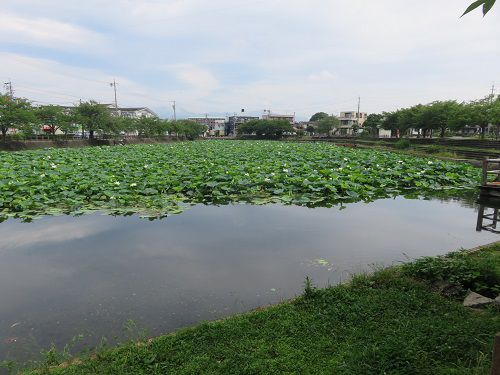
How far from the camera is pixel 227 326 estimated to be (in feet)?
9.42

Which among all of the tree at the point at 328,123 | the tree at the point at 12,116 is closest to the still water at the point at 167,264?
the tree at the point at 12,116

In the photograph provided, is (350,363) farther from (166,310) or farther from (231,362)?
(166,310)

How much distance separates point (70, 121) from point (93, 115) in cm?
258

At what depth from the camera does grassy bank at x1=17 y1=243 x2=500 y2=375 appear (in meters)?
2.23

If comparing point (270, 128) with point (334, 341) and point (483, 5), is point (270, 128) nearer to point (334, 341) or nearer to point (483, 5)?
point (334, 341)

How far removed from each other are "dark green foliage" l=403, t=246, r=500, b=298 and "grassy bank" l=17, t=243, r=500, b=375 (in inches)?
1.4

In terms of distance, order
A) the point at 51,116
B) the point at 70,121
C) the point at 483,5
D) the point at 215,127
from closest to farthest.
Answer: the point at 483,5
the point at 51,116
the point at 70,121
the point at 215,127

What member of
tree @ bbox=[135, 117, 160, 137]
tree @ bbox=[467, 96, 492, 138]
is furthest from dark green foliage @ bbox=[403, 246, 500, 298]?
tree @ bbox=[135, 117, 160, 137]

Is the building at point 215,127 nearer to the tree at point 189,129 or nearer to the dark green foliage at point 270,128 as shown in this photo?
the dark green foliage at point 270,128

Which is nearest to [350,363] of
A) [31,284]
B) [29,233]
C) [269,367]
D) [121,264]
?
[269,367]

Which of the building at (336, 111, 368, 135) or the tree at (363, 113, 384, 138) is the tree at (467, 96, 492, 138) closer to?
the tree at (363, 113, 384, 138)

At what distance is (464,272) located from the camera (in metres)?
3.59

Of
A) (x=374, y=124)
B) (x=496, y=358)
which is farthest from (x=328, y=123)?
(x=496, y=358)

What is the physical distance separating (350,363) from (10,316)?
3475 millimetres
